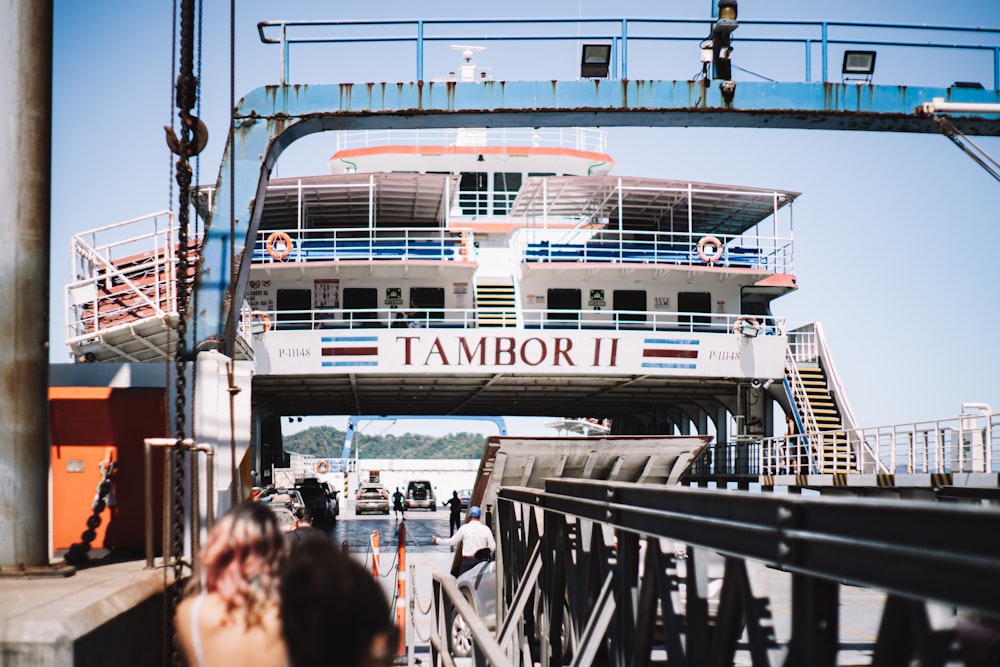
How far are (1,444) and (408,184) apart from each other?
31879mm

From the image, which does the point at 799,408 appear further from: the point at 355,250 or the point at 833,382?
the point at 355,250

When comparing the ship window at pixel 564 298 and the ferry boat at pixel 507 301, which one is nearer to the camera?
the ferry boat at pixel 507 301

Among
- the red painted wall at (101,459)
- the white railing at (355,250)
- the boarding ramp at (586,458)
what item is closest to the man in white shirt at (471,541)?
the boarding ramp at (586,458)

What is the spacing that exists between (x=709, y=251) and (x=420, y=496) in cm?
2791

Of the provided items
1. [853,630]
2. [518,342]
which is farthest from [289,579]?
[518,342]

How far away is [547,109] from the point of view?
13.8 metres

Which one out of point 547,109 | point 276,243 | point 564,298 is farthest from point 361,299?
point 547,109

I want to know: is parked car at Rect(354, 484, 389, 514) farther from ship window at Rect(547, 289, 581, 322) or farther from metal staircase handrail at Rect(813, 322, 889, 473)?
metal staircase handrail at Rect(813, 322, 889, 473)

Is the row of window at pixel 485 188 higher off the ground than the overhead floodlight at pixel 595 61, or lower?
higher

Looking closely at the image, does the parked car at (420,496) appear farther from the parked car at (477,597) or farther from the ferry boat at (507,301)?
the parked car at (477,597)

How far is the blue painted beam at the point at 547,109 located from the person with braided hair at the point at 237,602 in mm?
9867

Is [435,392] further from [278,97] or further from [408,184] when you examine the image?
[278,97]

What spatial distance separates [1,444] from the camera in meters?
7.12

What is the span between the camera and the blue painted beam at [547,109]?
13289mm
